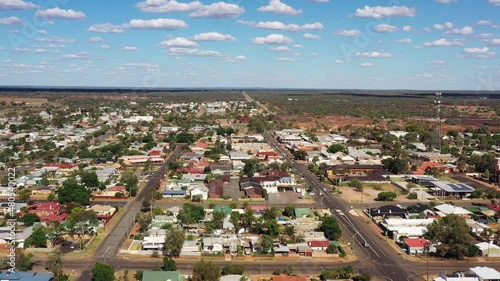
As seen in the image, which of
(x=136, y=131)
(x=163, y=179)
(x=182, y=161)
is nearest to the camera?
(x=163, y=179)

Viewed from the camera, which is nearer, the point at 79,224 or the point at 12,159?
the point at 79,224

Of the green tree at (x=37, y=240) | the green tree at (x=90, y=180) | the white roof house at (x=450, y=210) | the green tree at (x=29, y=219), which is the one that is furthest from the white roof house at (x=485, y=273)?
the green tree at (x=90, y=180)

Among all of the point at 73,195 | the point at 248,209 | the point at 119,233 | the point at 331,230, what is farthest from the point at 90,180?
the point at 331,230

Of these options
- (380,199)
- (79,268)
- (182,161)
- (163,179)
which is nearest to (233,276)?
(79,268)

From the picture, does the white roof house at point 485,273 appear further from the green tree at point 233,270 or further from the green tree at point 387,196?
the green tree at point 387,196

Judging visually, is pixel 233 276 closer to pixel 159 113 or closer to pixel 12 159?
pixel 12 159
